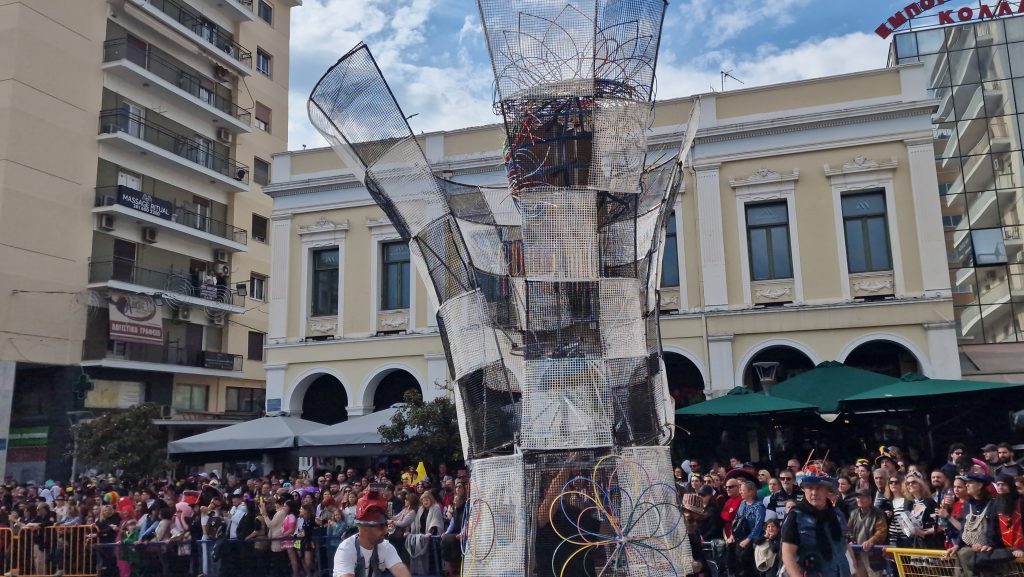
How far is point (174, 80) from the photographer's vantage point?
37781 mm

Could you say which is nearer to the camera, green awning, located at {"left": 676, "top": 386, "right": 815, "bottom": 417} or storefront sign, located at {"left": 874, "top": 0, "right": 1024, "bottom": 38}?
green awning, located at {"left": 676, "top": 386, "right": 815, "bottom": 417}

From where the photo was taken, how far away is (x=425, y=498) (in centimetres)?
1217


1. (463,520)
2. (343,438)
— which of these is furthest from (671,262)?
(463,520)

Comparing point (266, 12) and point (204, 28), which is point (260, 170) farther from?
point (266, 12)

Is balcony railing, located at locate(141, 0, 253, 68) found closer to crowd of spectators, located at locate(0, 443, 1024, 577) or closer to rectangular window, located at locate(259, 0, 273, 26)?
rectangular window, located at locate(259, 0, 273, 26)

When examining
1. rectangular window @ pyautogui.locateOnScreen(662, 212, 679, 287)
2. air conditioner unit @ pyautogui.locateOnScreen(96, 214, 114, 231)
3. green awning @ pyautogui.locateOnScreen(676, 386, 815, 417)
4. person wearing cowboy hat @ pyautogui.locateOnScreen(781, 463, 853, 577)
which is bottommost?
person wearing cowboy hat @ pyautogui.locateOnScreen(781, 463, 853, 577)

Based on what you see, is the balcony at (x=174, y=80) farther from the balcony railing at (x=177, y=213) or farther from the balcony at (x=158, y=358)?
the balcony at (x=158, y=358)

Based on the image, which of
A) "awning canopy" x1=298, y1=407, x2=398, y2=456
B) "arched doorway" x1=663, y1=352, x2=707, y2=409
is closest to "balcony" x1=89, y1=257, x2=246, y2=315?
"awning canopy" x1=298, y1=407, x2=398, y2=456

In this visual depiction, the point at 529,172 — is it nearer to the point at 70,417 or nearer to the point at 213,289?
the point at 70,417

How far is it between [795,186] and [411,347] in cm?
1091

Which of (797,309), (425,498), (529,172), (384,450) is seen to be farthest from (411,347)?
(529,172)

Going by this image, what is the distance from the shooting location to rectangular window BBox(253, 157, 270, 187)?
43.0 metres

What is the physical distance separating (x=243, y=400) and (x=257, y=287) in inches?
226

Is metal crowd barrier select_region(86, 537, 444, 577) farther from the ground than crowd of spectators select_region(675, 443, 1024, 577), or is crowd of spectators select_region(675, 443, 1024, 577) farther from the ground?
crowd of spectators select_region(675, 443, 1024, 577)
